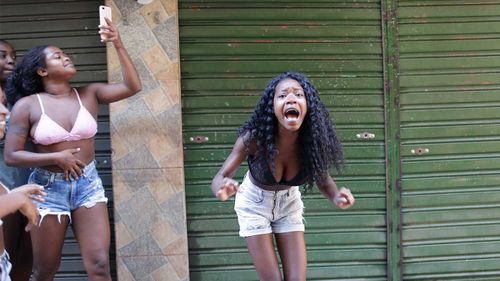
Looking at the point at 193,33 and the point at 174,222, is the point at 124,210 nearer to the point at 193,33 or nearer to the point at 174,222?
the point at 174,222

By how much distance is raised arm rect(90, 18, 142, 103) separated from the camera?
381cm

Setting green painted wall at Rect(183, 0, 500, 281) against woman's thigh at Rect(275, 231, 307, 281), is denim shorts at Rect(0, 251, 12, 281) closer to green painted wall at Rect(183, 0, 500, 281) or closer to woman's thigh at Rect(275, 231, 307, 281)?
woman's thigh at Rect(275, 231, 307, 281)

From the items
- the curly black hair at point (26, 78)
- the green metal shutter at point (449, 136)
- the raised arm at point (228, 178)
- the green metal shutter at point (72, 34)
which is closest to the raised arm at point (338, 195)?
the raised arm at point (228, 178)

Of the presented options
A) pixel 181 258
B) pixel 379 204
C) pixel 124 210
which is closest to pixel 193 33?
pixel 124 210

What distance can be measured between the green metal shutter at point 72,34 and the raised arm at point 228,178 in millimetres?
1906

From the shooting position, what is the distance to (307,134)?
3.61 meters

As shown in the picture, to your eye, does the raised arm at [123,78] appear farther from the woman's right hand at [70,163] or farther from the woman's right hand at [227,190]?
the woman's right hand at [227,190]

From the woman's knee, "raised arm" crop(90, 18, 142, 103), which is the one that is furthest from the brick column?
the woman's knee

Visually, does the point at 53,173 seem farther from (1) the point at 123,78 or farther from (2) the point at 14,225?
(1) the point at 123,78

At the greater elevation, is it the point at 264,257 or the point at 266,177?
the point at 266,177

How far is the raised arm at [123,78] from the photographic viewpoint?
3.81 meters

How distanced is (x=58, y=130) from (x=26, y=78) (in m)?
0.49

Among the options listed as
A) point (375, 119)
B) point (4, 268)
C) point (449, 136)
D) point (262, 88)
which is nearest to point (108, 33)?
point (4, 268)

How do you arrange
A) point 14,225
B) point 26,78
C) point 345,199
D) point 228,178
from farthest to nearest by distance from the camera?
point 14,225
point 26,78
point 345,199
point 228,178
